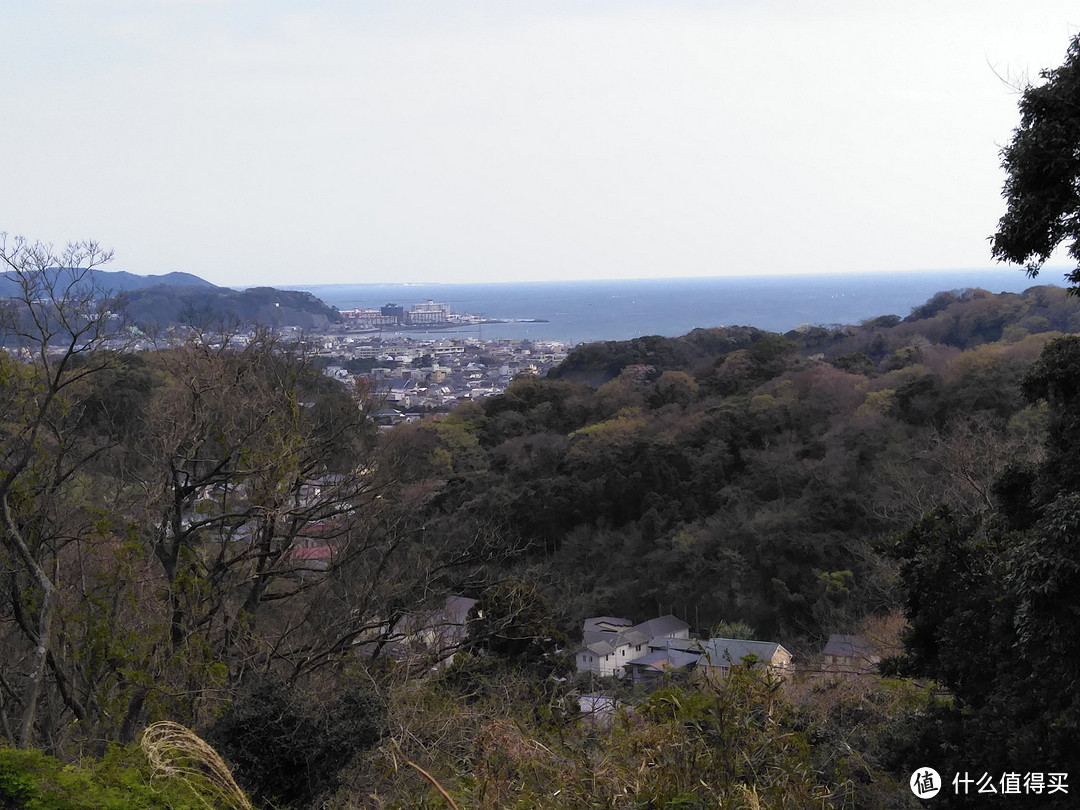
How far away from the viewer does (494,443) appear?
2316 centimetres

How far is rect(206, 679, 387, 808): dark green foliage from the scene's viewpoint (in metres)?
4.05

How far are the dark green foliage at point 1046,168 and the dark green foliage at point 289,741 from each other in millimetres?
3888

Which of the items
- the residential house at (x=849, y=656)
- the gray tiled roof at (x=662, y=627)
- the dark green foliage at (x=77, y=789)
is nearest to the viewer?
the dark green foliage at (x=77, y=789)

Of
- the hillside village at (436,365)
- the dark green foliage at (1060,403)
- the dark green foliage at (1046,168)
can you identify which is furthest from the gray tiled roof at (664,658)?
the hillside village at (436,365)

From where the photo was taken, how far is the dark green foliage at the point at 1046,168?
364cm

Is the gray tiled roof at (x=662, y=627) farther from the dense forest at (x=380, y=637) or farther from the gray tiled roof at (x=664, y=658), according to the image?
the dense forest at (x=380, y=637)

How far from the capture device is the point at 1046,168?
372 cm

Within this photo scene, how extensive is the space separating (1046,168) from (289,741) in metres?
4.37

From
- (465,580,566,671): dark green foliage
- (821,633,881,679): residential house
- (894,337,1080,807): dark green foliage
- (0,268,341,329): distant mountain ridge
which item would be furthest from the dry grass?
(0,268,341,329): distant mountain ridge

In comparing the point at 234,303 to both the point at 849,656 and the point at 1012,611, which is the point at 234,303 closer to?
the point at 849,656

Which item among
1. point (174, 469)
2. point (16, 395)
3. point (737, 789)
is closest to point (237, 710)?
point (174, 469)

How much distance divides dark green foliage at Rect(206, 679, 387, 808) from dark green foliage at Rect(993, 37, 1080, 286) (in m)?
3.89

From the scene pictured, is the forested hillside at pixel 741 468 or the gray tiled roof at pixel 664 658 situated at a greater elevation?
the forested hillside at pixel 741 468

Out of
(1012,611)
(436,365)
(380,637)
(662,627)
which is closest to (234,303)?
(436,365)
